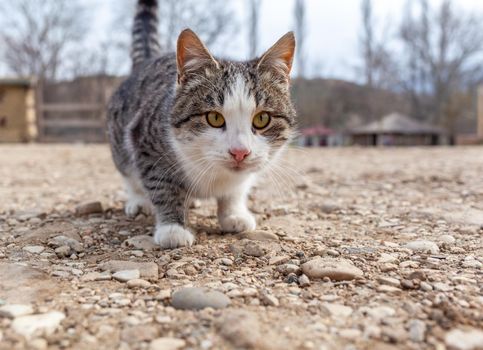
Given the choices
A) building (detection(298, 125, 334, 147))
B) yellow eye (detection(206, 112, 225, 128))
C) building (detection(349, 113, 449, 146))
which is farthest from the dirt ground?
building (detection(349, 113, 449, 146))

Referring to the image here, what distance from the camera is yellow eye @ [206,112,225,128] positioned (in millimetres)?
2164

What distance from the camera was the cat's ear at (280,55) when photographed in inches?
97.2

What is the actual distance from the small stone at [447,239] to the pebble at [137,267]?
1.38 metres

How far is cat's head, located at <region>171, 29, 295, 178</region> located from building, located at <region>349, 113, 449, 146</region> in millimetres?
17566

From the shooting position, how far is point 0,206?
3.14 metres

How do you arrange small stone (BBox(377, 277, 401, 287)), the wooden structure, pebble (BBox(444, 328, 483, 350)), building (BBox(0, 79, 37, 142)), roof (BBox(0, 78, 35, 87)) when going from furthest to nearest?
the wooden structure → building (BBox(0, 79, 37, 142)) → roof (BBox(0, 78, 35, 87)) → small stone (BBox(377, 277, 401, 287)) → pebble (BBox(444, 328, 483, 350))

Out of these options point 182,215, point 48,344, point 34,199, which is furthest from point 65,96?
point 48,344

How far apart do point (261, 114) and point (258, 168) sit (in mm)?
271

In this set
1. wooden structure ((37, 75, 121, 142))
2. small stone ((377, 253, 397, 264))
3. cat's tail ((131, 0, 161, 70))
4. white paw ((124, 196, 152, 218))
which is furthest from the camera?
wooden structure ((37, 75, 121, 142))

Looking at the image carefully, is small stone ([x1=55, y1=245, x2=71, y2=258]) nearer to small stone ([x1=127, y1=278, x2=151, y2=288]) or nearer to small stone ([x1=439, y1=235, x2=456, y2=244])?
small stone ([x1=127, y1=278, x2=151, y2=288])

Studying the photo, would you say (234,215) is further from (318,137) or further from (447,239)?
(318,137)

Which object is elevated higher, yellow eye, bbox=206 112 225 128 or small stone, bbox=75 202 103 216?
yellow eye, bbox=206 112 225 128

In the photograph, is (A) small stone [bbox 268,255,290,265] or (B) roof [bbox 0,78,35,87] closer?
(A) small stone [bbox 268,255,290,265]

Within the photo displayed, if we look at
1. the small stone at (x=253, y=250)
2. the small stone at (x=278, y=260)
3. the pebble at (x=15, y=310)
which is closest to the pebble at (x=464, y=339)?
the small stone at (x=278, y=260)
